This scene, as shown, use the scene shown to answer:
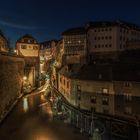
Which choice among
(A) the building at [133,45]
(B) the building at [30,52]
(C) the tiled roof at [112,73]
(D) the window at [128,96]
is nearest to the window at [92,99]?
(C) the tiled roof at [112,73]

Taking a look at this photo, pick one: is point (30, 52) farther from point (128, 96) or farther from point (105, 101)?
point (128, 96)

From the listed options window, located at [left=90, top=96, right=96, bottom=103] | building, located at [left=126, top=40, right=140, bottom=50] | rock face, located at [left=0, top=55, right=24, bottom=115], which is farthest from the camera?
building, located at [left=126, top=40, right=140, bottom=50]

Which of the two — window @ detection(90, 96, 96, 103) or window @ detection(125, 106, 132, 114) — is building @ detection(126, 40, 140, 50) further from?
window @ detection(125, 106, 132, 114)

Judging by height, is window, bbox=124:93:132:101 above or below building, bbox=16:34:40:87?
below

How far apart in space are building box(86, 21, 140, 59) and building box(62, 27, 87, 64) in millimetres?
2675

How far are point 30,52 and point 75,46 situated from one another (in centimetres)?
1800

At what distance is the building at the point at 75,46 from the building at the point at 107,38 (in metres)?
2.68

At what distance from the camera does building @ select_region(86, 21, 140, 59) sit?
6881 cm

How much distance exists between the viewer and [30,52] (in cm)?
7469

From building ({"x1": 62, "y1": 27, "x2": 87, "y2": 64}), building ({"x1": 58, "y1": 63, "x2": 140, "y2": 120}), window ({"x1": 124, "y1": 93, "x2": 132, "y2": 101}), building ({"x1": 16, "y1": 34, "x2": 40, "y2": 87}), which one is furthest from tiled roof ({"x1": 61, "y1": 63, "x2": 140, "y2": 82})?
building ({"x1": 16, "y1": 34, "x2": 40, "y2": 87})

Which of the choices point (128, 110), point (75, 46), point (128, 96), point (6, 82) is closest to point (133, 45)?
point (75, 46)

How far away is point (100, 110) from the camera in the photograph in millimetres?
34281

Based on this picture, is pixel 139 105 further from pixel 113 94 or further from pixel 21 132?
pixel 21 132

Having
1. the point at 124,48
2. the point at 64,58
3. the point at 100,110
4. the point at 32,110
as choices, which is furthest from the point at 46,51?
the point at 100,110
